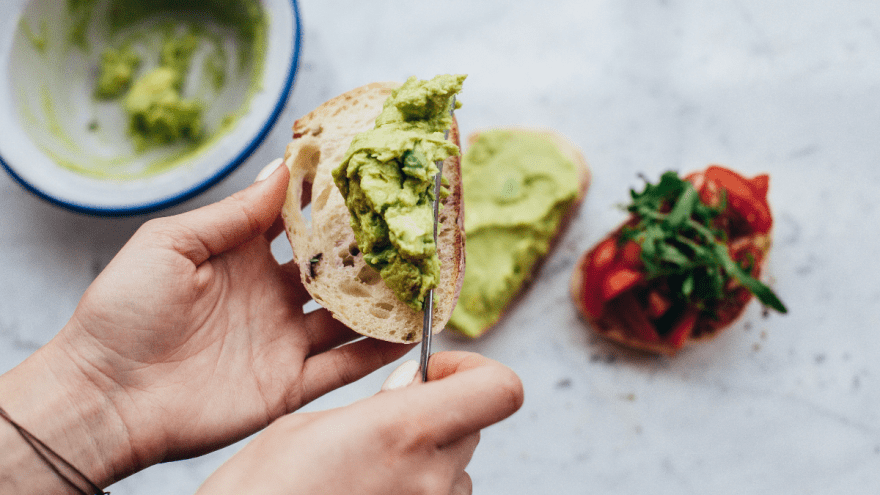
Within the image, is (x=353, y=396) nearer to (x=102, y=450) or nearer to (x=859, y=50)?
(x=102, y=450)

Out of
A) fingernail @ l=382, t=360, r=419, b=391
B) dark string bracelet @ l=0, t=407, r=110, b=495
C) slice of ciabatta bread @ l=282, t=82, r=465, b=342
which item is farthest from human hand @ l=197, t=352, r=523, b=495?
dark string bracelet @ l=0, t=407, r=110, b=495

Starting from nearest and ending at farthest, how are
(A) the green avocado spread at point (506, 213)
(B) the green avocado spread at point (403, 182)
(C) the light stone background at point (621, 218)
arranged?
1. (B) the green avocado spread at point (403, 182)
2. (A) the green avocado spread at point (506, 213)
3. (C) the light stone background at point (621, 218)

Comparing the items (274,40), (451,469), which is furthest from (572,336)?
(274,40)

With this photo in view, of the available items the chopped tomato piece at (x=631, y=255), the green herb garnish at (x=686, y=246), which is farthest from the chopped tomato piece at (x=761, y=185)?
the chopped tomato piece at (x=631, y=255)

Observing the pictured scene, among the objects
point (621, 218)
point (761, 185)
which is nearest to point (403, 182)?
point (621, 218)

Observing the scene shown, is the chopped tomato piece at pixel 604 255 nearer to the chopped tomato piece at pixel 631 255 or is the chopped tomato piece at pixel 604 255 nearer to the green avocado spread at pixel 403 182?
the chopped tomato piece at pixel 631 255

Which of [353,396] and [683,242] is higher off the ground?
[683,242]

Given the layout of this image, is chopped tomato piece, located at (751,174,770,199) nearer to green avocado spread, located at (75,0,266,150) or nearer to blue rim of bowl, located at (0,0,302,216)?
blue rim of bowl, located at (0,0,302,216)
